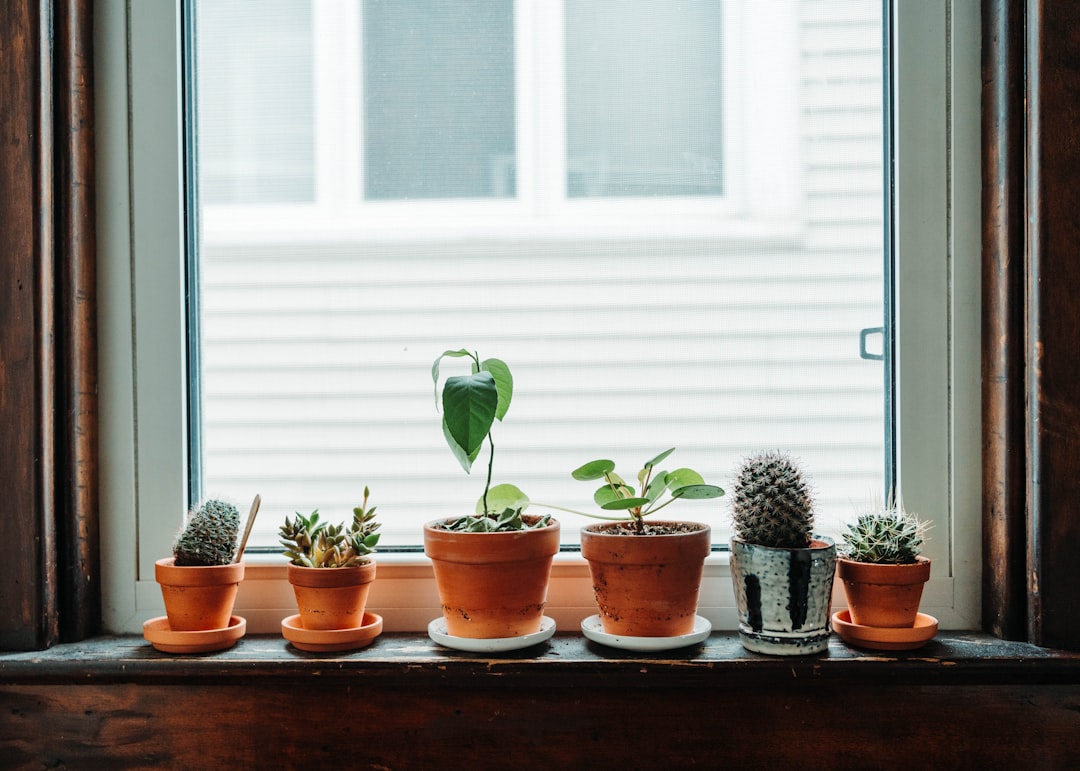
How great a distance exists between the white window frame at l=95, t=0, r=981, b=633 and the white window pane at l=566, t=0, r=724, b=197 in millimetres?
274

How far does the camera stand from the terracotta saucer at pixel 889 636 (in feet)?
3.17

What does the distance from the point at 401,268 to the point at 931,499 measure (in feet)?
2.79

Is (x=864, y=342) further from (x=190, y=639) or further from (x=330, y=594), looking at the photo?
(x=190, y=639)

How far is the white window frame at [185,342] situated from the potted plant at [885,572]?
0.39 ft

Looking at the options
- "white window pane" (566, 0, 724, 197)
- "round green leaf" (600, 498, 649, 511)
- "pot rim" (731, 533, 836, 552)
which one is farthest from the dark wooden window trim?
"round green leaf" (600, 498, 649, 511)

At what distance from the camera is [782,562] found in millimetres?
936

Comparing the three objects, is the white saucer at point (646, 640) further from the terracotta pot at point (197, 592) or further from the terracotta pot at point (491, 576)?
the terracotta pot at point (197, 592)

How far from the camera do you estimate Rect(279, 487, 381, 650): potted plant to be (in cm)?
99

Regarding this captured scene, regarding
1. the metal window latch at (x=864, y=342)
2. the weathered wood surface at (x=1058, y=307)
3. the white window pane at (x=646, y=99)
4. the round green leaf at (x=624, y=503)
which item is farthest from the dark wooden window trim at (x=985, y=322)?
the round green leaf at (x=624, y=503)

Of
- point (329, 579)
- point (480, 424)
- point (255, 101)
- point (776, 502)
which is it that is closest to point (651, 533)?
point (776, 502)

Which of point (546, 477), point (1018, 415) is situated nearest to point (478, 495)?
point (546, 477)

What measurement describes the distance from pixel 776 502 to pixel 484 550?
1.22 feet

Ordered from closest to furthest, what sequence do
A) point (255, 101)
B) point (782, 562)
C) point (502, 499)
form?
point (782, 562) < point (502, 499) < point (255, 101)

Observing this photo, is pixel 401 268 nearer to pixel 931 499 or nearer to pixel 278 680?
pixel 278 680
